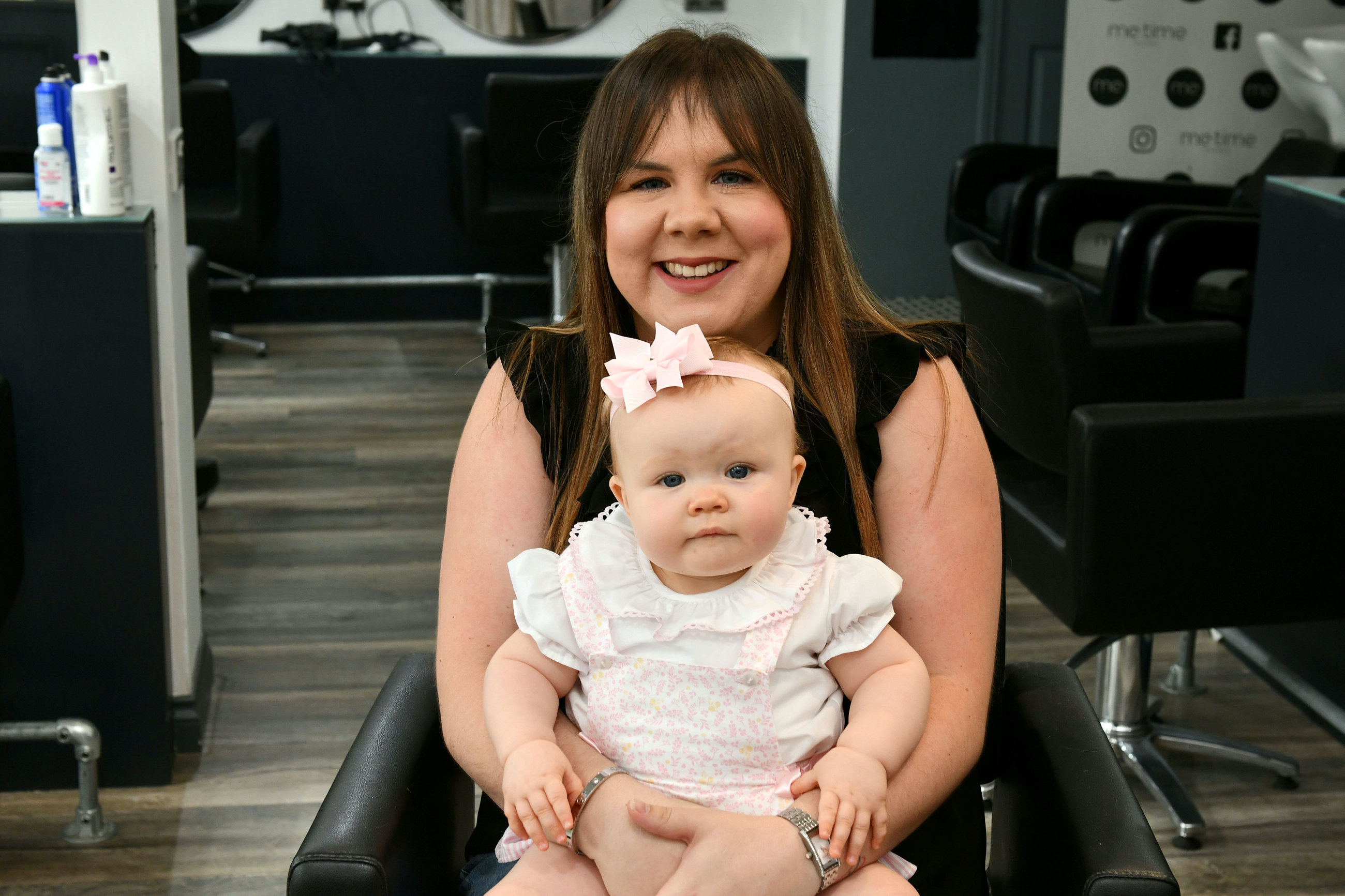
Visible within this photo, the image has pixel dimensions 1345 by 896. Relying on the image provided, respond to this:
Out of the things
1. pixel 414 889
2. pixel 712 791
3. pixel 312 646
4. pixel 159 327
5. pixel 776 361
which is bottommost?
pixel 312 646

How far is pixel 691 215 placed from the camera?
1436 mm

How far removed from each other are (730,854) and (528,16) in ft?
19.0

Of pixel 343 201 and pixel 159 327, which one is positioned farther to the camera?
pixel 343 201

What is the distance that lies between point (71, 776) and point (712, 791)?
184 centimetres

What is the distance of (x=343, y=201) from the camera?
6.41 m

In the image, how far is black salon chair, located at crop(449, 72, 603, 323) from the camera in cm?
563

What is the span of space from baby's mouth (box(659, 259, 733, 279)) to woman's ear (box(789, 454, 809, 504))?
0.73 feet

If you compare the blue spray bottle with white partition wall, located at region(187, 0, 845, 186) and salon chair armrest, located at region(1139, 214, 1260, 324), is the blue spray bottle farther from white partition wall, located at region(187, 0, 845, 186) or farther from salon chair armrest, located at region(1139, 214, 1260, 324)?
white partition wall, located at region(187, 0, 845, 186)

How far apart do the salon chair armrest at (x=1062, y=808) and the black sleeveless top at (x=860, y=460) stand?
0.05m

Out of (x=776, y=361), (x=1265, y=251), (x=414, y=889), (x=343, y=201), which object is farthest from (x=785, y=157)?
(x=343, y=201)

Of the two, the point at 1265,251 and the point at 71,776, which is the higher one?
the point at 1265,251

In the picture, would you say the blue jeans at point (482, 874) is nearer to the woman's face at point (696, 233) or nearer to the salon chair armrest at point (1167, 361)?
the woman's face at point (696, 233)

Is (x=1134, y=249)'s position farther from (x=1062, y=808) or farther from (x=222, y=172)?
(x=222, y=172)

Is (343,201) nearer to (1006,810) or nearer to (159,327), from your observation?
(159,327)
